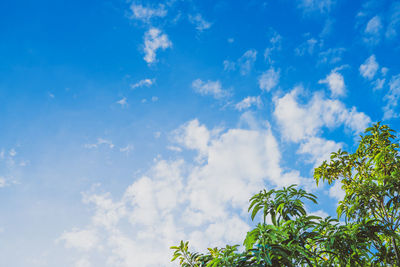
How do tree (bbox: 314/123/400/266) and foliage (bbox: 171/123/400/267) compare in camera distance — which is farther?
tree (bbox: 314/123/400/266)

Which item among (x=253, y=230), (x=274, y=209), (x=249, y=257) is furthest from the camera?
(x=274, y=209)

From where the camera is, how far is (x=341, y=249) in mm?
3789

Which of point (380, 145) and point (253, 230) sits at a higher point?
point (380, 145)

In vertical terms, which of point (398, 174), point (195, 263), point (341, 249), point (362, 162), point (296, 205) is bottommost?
point (341, 249)

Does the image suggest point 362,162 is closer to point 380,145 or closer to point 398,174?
point 380,145

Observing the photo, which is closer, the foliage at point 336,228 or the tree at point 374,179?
the foliage at point 336,228

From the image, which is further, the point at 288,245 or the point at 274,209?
the point at 274,209

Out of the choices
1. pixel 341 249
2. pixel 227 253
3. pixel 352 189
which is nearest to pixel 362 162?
pixel 352 189

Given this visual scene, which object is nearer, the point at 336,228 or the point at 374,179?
the point at 336,228

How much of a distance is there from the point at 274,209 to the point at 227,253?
153 cm

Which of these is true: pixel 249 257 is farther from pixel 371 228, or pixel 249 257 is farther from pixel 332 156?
pixel 332 156

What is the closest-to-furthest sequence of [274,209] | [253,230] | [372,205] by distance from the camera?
[253,230] → [274,209] → [372,205]

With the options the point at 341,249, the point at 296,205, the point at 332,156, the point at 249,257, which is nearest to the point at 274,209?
the point at 296,205

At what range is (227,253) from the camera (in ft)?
11.6
